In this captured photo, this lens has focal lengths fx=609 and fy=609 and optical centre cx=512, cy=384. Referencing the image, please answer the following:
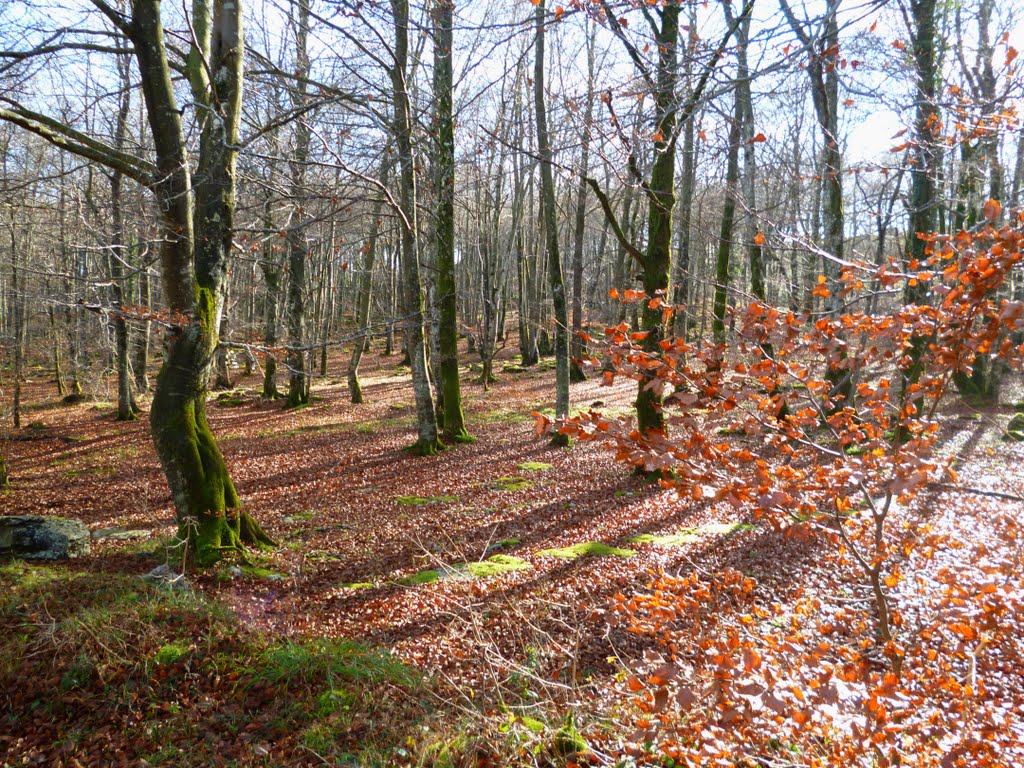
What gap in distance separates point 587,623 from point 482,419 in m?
10.3

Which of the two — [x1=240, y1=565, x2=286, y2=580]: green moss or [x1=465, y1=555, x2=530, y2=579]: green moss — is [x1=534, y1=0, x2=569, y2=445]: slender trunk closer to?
[x1=465, y1=555, x2=530, y2=579]: green moss

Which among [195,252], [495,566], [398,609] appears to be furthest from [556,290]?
[398,609]

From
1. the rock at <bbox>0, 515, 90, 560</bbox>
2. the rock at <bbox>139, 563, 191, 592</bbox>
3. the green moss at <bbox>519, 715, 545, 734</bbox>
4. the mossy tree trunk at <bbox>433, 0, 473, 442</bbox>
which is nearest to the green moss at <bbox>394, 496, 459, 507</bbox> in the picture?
the mossy tree trunk at <bbox>433, 0, 473, 442</bbox>

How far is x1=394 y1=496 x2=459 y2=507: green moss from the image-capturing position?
29.4ft

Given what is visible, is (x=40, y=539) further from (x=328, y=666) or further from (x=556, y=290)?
(x=556, y=290)

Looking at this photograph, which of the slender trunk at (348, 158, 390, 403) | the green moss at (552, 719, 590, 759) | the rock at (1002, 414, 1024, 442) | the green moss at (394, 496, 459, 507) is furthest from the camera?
the rock at (1002, 414, 1024, 442)

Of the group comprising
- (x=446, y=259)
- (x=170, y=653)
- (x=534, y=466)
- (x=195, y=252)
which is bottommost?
(x=534, y=466)

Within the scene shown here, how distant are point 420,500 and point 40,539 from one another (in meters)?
4.48

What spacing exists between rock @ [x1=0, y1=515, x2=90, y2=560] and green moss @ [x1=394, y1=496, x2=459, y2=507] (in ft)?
12.7

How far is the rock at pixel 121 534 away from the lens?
7.09 m

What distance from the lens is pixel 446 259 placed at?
1223cm

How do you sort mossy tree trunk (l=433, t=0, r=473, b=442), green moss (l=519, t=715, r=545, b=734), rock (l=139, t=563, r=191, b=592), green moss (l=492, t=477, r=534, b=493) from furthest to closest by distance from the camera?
1. mossy tree trunk (l=433, t=0, r=473, b=442)
2. green moss (l=492, t=477, r=534, b=493)
3. rock (l=139, t=563, r=191, b=592)
4. green moss (l=519, t=715, r=545, b=734)

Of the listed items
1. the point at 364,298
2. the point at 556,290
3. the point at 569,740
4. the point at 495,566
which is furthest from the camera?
the point at 364,298

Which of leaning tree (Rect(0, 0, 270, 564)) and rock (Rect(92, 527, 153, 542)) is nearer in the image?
leaning tree (Rect(0, 0, 270, 564))
